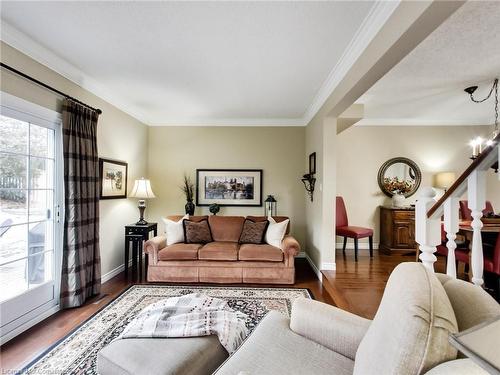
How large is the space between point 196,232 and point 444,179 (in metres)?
4.46

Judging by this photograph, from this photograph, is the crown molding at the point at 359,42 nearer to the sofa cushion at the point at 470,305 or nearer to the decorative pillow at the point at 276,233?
the sofa cushion at the point at 470,305

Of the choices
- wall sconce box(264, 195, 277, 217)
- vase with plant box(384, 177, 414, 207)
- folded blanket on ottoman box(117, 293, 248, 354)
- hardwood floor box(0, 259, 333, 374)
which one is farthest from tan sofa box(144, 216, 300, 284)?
vase with plant box(384, 177, 414, 207)

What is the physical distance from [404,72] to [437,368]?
3023 millimetres

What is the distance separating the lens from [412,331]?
768 mm

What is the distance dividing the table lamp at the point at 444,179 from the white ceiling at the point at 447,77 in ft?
3.27

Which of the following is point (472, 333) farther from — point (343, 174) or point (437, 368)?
point (343, 174)

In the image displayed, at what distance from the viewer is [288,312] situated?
2.74m

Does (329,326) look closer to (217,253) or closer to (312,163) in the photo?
(217,253)

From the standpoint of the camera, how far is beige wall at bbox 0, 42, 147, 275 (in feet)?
7.44

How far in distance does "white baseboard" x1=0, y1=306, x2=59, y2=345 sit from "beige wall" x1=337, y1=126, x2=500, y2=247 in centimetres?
457

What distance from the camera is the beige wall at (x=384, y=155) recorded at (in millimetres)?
4898

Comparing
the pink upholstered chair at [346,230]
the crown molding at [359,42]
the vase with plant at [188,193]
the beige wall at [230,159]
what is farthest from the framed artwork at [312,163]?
the vase with plant at [188,193]

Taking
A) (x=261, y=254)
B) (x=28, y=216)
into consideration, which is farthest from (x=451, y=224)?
(x=28, y=216)

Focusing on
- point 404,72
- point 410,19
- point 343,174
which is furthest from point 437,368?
point 343,174
